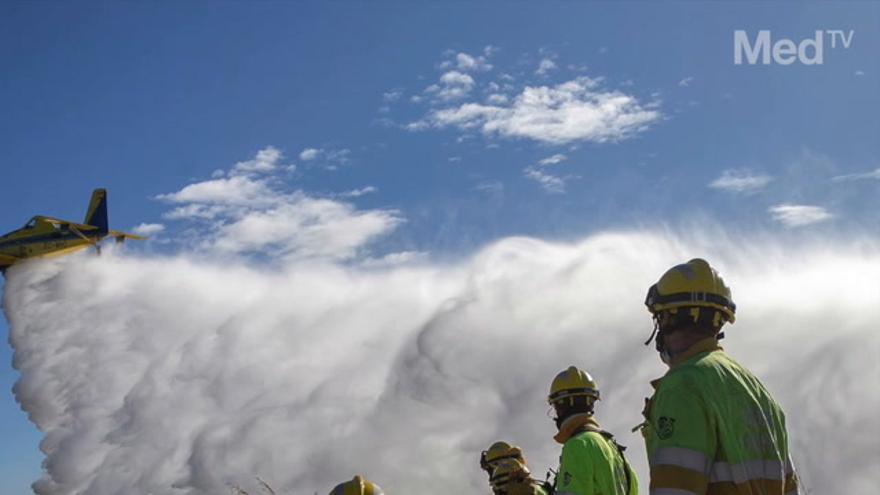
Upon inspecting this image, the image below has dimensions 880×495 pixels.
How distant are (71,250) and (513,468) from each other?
66.6 m

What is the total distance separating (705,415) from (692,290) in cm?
88

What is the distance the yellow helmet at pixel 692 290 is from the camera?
5.21 m

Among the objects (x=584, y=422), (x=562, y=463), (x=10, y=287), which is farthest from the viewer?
(x=10, y=287)

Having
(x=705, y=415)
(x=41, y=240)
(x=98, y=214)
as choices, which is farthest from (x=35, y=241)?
(x=705, y=415)

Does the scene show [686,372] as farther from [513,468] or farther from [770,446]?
[513,468]

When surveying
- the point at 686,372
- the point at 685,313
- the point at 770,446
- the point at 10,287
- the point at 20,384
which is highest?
the point at 10,287

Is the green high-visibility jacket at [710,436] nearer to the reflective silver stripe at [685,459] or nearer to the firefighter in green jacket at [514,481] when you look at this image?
the reflective silver stripe at [685,459]

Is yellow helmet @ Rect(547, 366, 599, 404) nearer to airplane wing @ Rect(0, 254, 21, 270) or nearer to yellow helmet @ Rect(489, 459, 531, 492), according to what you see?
yellow helmet @ Rect(489, 459, 531, 492)

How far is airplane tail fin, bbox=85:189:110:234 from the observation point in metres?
71.5

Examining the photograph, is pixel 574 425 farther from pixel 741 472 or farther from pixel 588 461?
pixel 741 472

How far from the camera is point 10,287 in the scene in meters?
67.8

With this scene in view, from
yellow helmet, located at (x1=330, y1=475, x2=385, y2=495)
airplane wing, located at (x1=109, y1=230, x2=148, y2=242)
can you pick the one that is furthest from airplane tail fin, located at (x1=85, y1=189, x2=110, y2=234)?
yellow helmet, located at (x1=330, y1=475, x2=385, y2=495)

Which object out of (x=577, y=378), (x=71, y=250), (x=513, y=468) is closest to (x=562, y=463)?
(x=577, y=378)

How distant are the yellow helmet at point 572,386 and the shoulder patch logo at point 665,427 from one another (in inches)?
187
